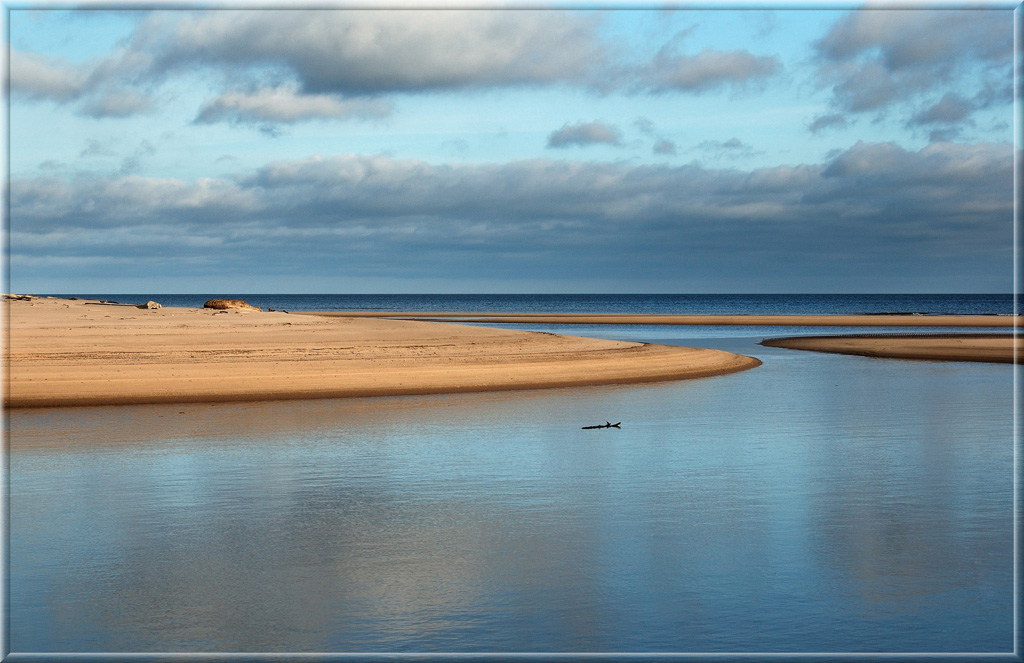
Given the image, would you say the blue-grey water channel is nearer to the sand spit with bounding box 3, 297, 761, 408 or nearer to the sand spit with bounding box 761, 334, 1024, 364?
the sand spit with bounding box 3, 297, 761, 408

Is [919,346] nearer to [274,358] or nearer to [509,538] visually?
[274,358]

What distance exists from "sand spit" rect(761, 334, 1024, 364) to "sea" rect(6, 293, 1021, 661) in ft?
76.9

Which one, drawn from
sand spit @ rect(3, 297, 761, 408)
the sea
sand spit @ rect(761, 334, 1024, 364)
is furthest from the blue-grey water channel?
sand spit @ rect(761, 334, 1024, 364)

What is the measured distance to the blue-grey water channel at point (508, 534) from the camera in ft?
30.7

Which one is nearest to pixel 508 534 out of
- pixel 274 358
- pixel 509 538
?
pixel 509 538

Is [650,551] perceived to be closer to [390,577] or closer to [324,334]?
[390,577]

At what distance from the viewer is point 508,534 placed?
1278 centimetres

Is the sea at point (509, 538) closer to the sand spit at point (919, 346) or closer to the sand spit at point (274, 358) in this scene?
the sand spit at point (274, 358)

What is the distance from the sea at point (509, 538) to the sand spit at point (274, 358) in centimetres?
430

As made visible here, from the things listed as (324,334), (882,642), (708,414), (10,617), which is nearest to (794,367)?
(708,414)

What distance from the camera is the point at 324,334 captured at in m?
41.2

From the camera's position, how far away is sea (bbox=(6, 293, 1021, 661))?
9.19 metres

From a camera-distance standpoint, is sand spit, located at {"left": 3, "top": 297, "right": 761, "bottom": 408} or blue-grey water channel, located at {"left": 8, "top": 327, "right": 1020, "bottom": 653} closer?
blue-grey water channel, located at {"left": 8, "top": 327, "right": 1020, "bottom": 653}

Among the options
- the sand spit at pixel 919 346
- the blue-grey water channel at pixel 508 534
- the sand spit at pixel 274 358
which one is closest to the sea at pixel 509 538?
the blue-grey water channel at pixel 508 534
